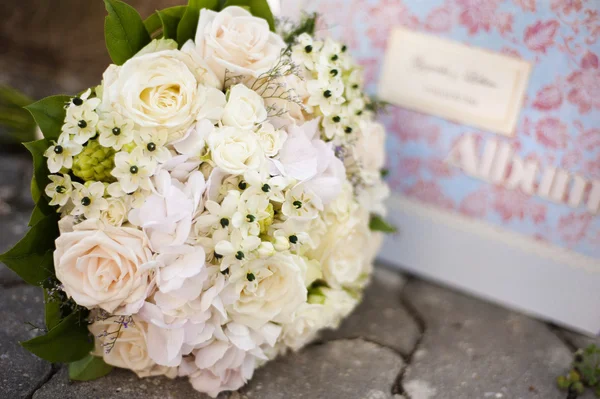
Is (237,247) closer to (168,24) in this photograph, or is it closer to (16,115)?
(168,24)

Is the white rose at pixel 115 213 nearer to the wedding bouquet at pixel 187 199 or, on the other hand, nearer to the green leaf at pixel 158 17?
the wedding bouquet at pixel 187 199

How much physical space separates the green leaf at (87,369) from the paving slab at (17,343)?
5cm

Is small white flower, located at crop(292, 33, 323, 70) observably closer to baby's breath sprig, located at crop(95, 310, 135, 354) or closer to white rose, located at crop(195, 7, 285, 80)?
white rose, located at crop(195, 7, 285, 80)

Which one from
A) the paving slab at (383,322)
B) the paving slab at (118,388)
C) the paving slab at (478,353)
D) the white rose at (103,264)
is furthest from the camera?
the paving slab at (383,322)

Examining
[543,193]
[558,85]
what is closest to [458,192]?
[543,193]

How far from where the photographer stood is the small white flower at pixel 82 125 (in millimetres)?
726

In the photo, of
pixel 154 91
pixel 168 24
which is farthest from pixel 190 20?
pixel 154 91

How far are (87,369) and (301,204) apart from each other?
0.42m

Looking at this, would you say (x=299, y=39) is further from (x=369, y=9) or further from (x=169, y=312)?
(x=169, y=312)

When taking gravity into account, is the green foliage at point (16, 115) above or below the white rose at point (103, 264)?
below

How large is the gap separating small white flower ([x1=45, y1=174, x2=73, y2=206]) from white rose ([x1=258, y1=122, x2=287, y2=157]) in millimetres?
270

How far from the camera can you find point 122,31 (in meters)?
0.80

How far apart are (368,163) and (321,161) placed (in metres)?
0.21

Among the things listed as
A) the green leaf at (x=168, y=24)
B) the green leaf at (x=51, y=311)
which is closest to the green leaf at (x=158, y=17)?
the green leaf at (x=168, y=24)
